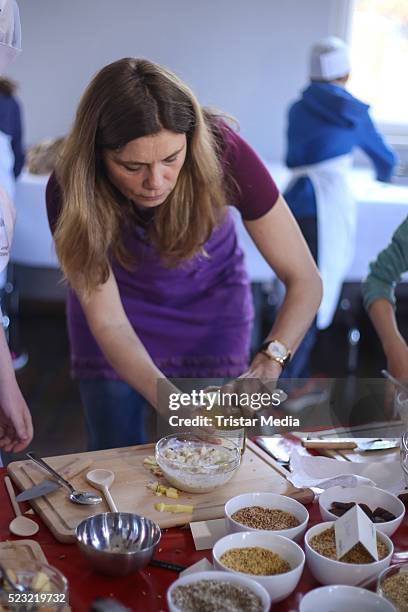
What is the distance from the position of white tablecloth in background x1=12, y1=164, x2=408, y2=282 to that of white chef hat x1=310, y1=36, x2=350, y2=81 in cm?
55

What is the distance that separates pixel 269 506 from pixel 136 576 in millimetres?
235

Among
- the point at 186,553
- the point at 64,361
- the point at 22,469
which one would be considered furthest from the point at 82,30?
the point at 186,553

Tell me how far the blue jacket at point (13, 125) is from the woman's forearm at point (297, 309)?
6.91ft

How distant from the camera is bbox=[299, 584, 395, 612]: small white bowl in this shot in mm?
949

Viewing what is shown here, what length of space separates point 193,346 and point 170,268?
212 millimetres

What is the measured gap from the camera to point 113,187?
1587 mm

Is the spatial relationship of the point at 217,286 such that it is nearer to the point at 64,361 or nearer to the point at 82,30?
the point at 64,361

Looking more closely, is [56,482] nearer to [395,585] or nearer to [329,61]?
[395,585]

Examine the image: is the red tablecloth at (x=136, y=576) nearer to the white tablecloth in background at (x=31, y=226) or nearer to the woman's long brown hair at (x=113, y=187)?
the woman's long brown hair at (x=113, y=187)

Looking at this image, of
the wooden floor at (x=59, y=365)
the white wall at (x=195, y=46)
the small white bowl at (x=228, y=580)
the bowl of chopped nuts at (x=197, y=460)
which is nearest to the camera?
the small white bowl at (x=228, y=580)

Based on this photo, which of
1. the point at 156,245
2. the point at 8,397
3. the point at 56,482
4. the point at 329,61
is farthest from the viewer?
the point at 329,61

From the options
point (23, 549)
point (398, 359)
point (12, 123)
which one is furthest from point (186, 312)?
point (12, 123)

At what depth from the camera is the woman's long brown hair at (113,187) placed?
56.1 inches

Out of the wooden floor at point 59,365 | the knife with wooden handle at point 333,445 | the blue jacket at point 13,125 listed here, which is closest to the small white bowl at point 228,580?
the knife with wooden handle at point 333,445
